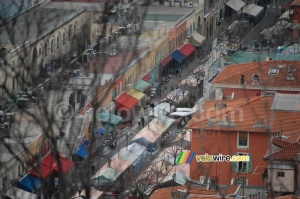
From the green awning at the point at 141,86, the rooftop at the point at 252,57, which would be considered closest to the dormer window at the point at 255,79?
the rooftop at the point at 252,57

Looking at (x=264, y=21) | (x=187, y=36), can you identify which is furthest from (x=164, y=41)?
(x=264, y=21)

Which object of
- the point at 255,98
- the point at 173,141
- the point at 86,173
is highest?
the point at 86,173

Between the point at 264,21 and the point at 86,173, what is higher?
the point at 86,173

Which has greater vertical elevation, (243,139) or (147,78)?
(243,139)

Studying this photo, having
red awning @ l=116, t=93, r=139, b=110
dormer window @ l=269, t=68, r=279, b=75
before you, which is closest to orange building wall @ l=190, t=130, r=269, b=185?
dormer window @ l=269, t=68, r=279, b=75

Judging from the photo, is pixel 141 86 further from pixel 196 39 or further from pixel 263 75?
pixel 263 75

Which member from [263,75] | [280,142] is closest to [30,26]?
[280,142]

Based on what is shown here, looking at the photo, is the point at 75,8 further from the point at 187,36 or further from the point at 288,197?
the point at 288,197
